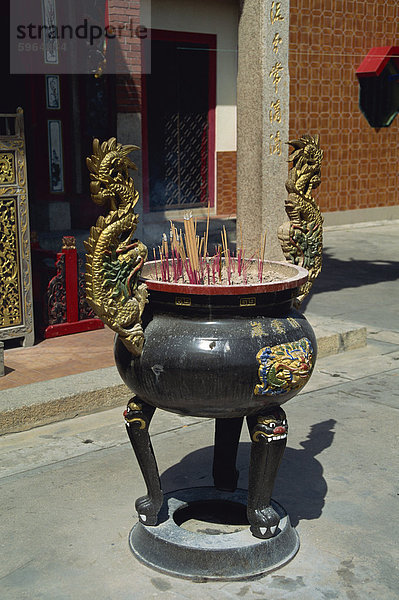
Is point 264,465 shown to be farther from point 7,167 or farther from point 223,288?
point 7,167

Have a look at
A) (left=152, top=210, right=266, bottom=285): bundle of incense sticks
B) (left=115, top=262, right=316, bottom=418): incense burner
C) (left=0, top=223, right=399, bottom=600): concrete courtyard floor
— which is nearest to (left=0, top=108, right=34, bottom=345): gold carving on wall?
(left=0, top=223, right=399, bottom=600): concrete courtyard floor

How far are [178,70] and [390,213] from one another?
19.5 feet

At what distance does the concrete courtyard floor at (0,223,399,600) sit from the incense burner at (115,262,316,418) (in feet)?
2.54

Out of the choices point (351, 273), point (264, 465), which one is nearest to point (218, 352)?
point (264, 465)

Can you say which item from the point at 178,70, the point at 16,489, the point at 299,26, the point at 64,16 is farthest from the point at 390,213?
the point at 16,489

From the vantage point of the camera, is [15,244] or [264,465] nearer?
[264,465]

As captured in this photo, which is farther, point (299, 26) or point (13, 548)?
point (299, 26)

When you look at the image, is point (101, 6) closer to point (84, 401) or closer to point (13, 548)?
point (84, 401)

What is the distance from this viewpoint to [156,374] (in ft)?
11.2

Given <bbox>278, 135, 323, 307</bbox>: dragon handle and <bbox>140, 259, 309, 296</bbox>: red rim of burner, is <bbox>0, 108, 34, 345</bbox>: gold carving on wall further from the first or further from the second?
<bbox>140, 259, 309, 296</bbox>: red rim of burner

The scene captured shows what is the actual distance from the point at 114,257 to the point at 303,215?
1.15 metres

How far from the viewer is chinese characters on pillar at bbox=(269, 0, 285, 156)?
7523mm

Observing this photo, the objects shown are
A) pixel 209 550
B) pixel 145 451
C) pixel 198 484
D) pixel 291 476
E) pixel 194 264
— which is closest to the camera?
pixel 209 550

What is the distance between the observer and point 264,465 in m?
3.57
